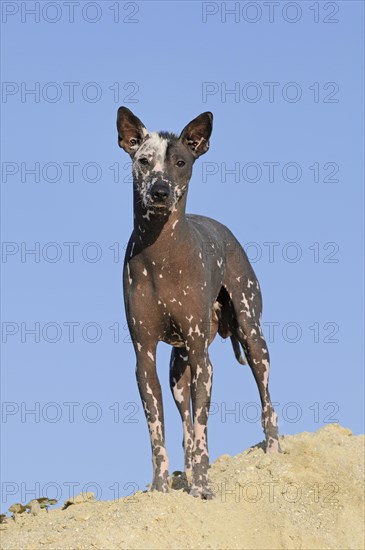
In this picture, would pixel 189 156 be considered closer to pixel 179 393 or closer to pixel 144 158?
pixel 144 158

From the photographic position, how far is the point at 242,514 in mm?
14492

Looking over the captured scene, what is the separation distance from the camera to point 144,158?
1410cm

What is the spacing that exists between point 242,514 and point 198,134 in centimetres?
494

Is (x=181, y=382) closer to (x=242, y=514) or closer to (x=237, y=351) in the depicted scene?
(x=237, y=351)

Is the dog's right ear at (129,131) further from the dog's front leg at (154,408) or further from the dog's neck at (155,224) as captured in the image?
the dog's front leg at (154,408)

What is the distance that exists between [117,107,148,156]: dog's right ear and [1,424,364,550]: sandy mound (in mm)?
4464

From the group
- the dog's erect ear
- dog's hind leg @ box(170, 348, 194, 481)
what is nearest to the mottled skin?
the dog's erect ear

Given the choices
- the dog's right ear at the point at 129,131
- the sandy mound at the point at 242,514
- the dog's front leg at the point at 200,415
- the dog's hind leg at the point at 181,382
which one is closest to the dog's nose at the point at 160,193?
the dog's right ear at the point at 129,131

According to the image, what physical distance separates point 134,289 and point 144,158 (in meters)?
1.71

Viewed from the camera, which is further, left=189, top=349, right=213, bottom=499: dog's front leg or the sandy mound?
left=189, top=349, right=213, bottom=499: dog's front leg

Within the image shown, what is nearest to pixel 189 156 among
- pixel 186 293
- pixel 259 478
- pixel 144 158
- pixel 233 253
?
pixel 144 158

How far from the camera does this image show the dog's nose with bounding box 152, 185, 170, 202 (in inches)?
536

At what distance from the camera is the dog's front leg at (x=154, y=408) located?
47.0 ft

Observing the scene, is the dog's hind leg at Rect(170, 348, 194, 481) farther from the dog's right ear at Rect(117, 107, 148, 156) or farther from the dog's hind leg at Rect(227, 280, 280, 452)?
the dog's right ear at Rect(117, 107, 148, 156)
